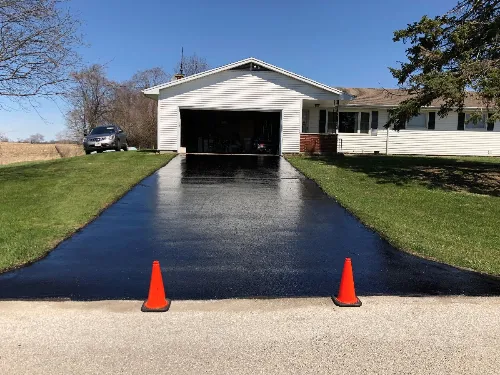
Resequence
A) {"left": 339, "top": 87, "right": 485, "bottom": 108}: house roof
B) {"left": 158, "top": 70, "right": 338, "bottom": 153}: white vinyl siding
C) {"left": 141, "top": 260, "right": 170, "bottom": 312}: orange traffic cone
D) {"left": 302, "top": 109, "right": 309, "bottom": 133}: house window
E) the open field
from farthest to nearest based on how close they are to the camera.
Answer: the open field, {"left": 302, "top": 109, "right": 309, "bottom": 133}: house window, {"left": 339, "top": 87, "right": 485, "bottom": 108}: house roof, {"left": 158, "top": 70, "right": 338, "bottom": 153}: white vinyl siding, {"left": 141, "top": 260, "right": 170, "bottom": 312}: orange traffic cone

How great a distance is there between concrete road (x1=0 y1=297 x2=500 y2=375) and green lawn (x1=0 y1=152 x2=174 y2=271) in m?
2.19

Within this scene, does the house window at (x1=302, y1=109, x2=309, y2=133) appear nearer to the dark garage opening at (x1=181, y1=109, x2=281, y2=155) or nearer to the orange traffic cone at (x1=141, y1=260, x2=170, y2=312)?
the dark garage opening at (x1=181, y1=109, x2=281, y2=155)

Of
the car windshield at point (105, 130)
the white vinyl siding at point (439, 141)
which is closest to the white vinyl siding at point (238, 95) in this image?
the car windshield at point (105, 130)

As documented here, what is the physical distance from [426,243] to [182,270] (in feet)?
12.9

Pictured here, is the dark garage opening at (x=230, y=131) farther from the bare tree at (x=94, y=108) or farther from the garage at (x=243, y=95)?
the bare tree at (x=94, y=108)

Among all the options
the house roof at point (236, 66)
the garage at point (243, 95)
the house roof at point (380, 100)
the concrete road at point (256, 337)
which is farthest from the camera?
the house roof at point (380, 100)

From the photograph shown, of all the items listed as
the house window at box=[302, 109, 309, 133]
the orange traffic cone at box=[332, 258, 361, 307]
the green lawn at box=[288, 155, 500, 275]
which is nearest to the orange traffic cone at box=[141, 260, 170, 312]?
the orange traffic cone at box=[332, 258, 361, 307]

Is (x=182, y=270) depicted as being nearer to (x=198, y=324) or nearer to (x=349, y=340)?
(x=198, y=324)

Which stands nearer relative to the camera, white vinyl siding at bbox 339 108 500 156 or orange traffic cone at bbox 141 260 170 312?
orange traffic cone at bbox 141 260 170 312

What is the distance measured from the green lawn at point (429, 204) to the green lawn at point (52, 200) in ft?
18.3

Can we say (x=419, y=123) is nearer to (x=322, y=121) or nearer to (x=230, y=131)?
(x=322, y=121)

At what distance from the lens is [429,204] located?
1026cm

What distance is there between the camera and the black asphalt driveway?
16.6ft

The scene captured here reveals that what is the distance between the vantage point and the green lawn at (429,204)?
6695 millimetres
